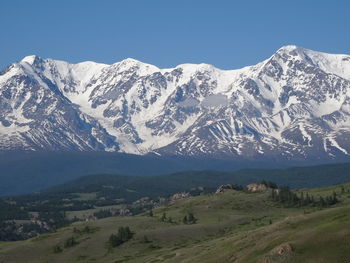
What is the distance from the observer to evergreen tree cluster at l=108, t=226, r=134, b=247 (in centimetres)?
17350

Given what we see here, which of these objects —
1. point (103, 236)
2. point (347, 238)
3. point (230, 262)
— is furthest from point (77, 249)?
point (347, 238)

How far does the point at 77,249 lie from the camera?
6880 inches

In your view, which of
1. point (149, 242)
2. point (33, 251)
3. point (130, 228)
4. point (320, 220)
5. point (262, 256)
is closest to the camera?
point (262, 256)

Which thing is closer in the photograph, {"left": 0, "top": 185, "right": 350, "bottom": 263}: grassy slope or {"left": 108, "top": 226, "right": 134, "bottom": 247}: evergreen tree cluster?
{"left": 0, "top": 185, "right": 350, "bottom": 263}: grassy slope

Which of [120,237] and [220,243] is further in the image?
[120,237]

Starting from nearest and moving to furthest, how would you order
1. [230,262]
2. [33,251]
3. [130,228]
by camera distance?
1. [230,262]
2. [33,251]
3. [130,228]

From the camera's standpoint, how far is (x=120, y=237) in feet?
577

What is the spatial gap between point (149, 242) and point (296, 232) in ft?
224

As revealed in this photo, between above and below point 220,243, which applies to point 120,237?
above

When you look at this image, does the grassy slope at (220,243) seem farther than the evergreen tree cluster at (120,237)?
No

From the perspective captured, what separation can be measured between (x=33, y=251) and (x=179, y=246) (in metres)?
41.6

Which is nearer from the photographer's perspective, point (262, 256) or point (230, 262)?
point (262, 256)

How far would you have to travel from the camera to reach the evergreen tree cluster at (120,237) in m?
174

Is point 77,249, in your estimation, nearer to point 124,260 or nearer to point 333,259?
point 124,260
